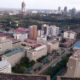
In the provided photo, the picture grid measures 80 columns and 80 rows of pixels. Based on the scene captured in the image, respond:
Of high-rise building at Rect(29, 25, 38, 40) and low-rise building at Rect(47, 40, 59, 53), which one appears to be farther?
high-rise building at Rect(29, 25, 38, 40)

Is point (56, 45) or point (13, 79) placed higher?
point (13, 79)

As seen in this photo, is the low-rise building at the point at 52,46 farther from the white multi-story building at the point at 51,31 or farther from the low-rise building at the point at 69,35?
the white multi-story building at the point at 51,31

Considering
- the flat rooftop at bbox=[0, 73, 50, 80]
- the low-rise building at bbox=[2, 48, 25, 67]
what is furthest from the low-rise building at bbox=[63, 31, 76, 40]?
the flat rooftop at bbox=[0, 73, 50, 80]

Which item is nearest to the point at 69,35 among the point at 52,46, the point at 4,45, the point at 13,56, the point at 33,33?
the point at 33,33

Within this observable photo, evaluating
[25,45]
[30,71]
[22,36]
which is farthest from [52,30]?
[30,71]

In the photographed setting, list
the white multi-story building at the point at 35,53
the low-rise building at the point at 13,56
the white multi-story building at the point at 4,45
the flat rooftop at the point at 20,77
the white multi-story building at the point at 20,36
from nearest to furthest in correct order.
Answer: the flat rooftop at the point at 20,77 < the low-rise building at the point at 13,56 < the white multi-story building at the point at 35,53 < the white multi-story building at the point at 4,45 < the white multi-story building at the point at 20,36

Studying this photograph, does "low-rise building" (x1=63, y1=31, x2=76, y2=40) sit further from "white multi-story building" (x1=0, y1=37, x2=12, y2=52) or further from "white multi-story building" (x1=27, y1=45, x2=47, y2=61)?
"white multi-story building" (x1=0, y1=37, x2=12, y2=52)

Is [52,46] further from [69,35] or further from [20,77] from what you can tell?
[20,77]

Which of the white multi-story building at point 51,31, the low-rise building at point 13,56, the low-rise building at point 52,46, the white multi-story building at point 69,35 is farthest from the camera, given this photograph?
the white multi-story building at point 51,31

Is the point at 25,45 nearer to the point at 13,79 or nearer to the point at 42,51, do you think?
the point at 42,51

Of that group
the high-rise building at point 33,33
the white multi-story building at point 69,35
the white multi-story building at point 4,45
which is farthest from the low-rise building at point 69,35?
the white multi-story building at point 4,45

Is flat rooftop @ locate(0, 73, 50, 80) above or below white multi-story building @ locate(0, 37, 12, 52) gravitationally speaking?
above
